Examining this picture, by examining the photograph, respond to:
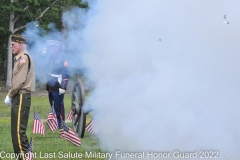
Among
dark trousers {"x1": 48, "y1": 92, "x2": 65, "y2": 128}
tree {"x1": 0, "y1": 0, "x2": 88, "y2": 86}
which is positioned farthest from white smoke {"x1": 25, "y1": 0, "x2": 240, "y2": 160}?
tree {"x1": 0, "y1": 0, "x2": 88, "y2": 86}

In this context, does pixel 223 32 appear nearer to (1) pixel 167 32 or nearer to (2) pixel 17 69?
(1) pixel 167 32

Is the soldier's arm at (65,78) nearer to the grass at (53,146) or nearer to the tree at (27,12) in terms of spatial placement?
the grass at (53,146)

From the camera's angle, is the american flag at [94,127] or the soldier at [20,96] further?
the american flag at [94,127]

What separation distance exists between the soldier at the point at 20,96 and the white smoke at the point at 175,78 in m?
1.11

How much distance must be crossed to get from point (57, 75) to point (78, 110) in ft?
4.24

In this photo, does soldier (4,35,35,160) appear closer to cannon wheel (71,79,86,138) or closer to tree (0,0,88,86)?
cannon wheel (71,79,86,138)

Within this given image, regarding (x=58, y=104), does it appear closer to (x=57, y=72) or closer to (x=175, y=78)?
(x=57, y=72)

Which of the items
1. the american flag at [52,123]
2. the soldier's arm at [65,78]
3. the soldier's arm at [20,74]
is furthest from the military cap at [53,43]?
the soldier's arm at [20,74]

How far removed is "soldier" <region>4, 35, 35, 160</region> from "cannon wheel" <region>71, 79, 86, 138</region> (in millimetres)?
2177

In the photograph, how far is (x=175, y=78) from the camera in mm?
7449

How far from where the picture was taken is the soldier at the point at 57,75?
11663mm

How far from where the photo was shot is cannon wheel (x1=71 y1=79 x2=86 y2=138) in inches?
419

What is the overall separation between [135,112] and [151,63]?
2.08 ft

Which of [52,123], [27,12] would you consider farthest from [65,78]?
[27,12]
